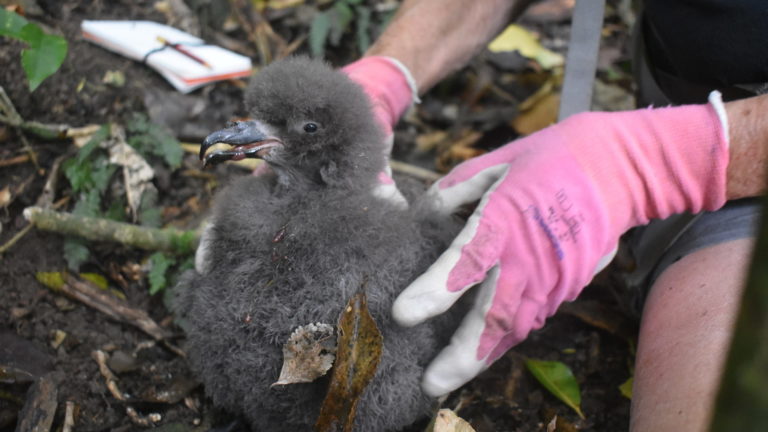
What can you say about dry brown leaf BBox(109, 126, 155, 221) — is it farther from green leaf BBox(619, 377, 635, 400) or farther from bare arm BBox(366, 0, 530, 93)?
green leaf BBox(619, 377, 635, 400)

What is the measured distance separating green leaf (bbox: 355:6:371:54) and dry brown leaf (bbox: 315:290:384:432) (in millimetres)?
2384

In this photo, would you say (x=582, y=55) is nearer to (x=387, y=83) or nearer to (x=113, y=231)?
(x=387, y=83)

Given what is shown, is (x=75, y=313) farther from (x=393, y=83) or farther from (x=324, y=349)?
(x=393, y=83)

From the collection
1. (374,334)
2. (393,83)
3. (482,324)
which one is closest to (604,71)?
(393,83)

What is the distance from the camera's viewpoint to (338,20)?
3.91 meters

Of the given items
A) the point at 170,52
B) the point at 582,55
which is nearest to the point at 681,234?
the point at 582,55

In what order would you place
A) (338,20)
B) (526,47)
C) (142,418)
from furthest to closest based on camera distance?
(526,47) < (338,20) < (142,418)

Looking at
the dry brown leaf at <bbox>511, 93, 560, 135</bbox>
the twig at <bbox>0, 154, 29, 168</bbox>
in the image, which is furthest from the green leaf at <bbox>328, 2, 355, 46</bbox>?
the twig at <bbox>0, 154, 29, 168</bbox>

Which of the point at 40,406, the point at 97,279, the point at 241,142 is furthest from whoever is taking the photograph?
the point at 97,279

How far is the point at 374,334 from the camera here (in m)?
1.79

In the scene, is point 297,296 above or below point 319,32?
above

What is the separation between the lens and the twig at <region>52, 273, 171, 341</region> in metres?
2.52

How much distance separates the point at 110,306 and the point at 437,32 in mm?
1820

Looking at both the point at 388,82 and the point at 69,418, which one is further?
the point at 388,82
